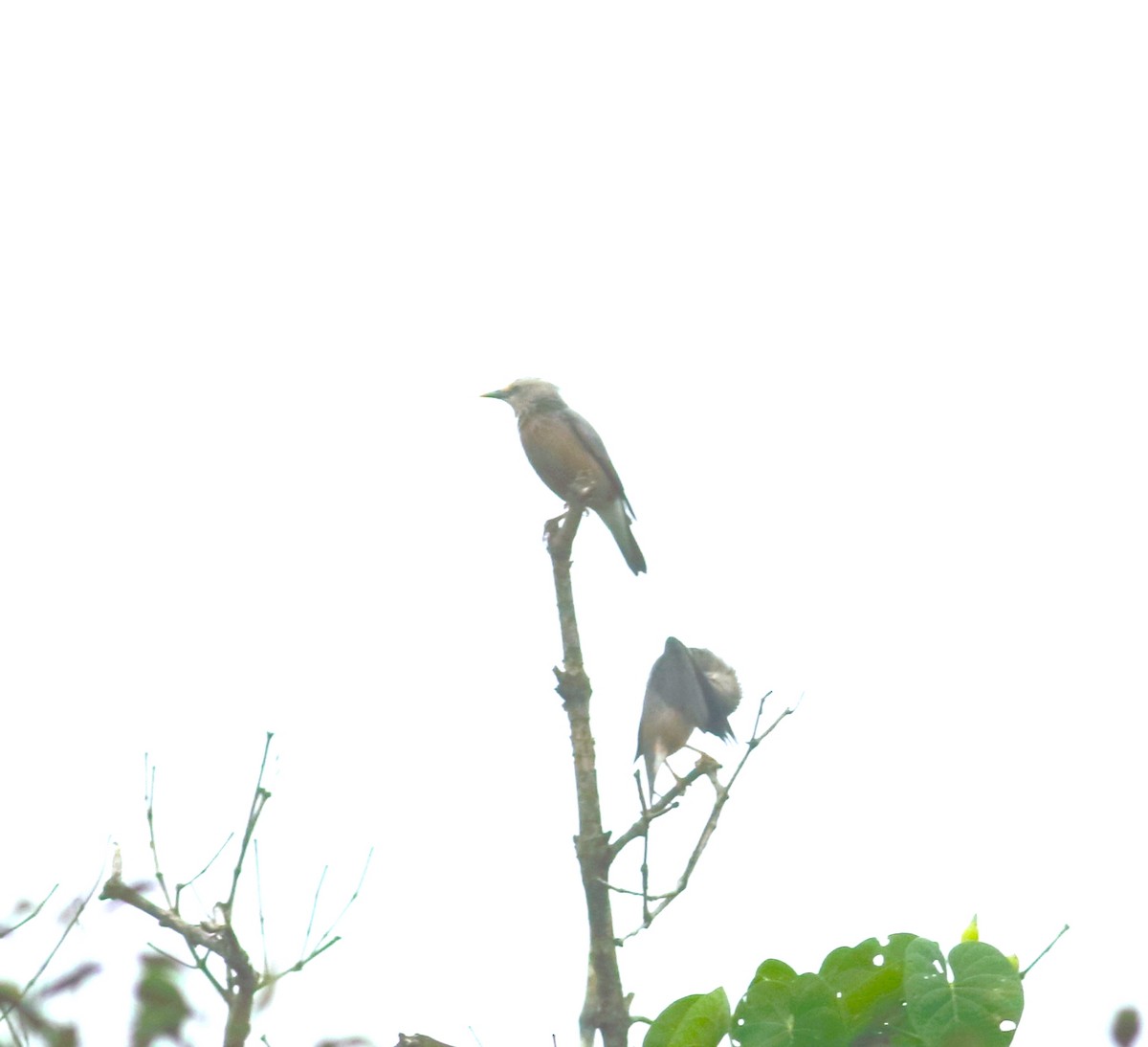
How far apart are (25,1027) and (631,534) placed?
572 cm

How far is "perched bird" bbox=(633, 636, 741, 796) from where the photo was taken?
5.15m

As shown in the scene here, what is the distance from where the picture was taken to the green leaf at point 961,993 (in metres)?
4.09

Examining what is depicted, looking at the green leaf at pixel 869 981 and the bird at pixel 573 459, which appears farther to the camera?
the bird at pixel 573 459

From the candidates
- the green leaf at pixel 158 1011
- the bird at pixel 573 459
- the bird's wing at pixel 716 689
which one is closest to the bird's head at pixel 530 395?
the bird at pixel 573 459

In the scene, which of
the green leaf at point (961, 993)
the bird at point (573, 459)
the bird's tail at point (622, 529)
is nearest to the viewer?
the green leaf at point (961, 993)

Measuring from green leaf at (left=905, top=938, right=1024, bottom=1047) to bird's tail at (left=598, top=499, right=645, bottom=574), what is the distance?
4159 millimetres

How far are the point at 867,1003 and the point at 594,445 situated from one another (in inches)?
→ 165

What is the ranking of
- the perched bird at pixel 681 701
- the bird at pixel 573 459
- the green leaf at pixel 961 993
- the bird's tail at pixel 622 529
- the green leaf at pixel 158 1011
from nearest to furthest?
the green leaf at pixel 158 1011, the green leaf at pixel 961 993, the perched bird at pixel 681 701, the bird at pixel 573 459, the bird's tail at pixel 622 529

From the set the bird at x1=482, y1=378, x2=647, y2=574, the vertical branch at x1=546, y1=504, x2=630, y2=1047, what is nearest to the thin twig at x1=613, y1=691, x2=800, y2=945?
the vertical branch at x1=546, y1=504, x2=630, y2=1047

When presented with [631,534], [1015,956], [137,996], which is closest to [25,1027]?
[137,996]

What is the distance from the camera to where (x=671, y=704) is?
5219 mm

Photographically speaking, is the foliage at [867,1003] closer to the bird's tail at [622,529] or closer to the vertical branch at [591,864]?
the vertical branch at [591,864]

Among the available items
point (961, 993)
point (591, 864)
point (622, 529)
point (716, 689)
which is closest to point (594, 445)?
point (622, 529)

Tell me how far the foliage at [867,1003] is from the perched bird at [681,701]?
0.90 m
